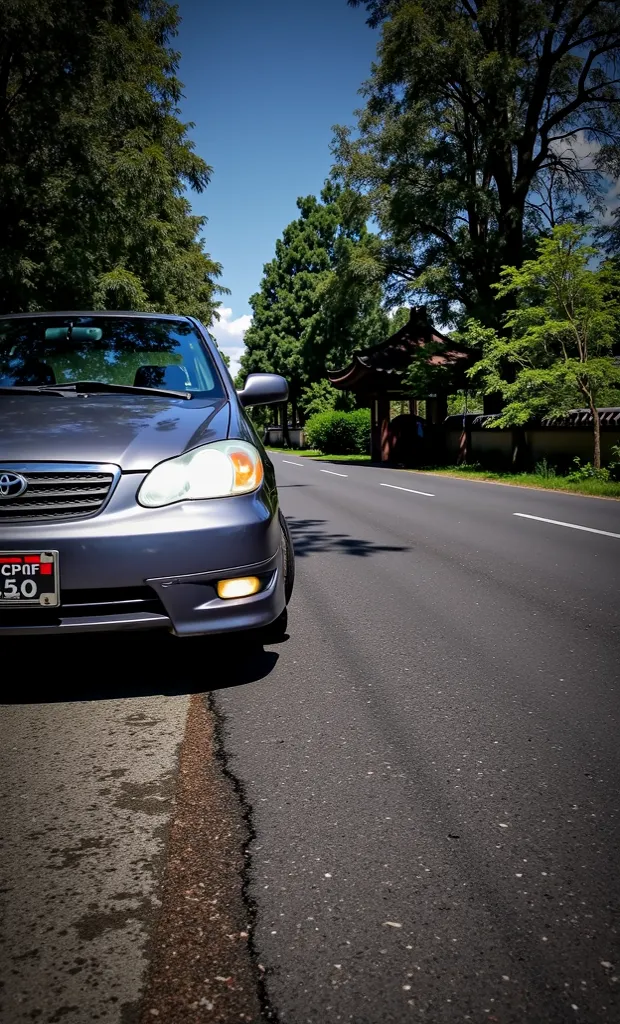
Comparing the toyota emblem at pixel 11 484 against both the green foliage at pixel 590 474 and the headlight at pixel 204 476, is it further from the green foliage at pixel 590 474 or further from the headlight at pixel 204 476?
the green foliage at pixel 590 474

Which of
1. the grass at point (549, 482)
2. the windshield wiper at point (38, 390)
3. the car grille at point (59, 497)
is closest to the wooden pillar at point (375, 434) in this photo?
the grass at point (549, 482)

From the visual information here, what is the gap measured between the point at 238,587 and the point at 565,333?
1624 cm

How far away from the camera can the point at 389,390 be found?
31.8 m

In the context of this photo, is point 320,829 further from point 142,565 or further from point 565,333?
point 565,333

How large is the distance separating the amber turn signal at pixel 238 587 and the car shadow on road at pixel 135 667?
0.60 feet

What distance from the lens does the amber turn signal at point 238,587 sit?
2.96 m

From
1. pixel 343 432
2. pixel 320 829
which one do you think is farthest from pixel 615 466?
pixel 343 432

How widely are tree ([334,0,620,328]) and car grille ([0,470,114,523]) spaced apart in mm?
20370

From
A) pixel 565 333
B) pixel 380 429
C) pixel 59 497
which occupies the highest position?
pixel 565 333

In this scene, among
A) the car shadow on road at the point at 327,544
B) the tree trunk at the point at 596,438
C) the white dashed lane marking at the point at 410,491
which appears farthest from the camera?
the tree trunk at the point at 596,438

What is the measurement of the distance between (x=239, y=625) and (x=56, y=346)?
7.16 feet

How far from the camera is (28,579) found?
108 inches

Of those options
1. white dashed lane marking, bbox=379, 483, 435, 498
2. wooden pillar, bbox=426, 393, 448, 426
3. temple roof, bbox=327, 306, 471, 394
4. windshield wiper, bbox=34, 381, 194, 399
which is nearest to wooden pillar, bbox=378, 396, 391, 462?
temple roof, bbox=327, 306, 471, 394

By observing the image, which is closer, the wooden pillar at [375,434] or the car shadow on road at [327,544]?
the car shadow on road at [327,544]
